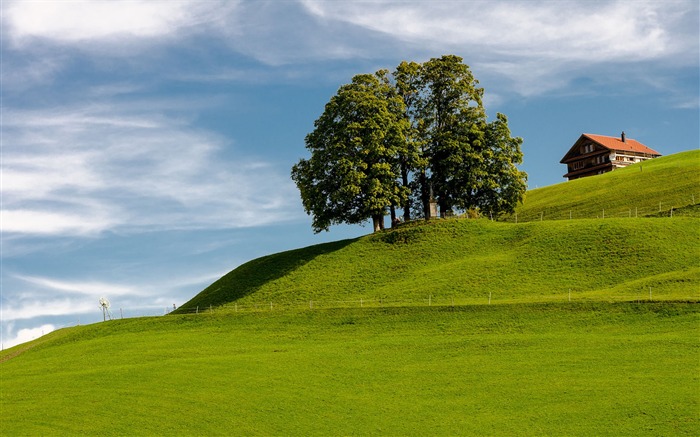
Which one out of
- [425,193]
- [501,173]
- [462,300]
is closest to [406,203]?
[425,193]

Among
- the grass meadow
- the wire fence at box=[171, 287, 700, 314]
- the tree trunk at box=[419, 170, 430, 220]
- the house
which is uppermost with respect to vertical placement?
the house

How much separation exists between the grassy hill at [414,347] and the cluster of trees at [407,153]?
4267 millimetres

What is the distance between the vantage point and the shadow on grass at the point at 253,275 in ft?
296

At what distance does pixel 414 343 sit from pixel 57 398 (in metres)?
26.8

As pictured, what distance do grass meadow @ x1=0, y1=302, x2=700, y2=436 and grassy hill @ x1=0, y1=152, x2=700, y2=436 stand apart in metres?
0.18

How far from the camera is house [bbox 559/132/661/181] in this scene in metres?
165

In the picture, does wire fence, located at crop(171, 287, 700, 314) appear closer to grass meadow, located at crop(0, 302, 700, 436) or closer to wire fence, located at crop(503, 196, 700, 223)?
grass meadow, located at crop(0, 302, 700, 436)

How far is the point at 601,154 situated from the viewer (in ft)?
545

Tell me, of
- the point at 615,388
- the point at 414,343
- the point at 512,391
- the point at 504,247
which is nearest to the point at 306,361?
the point at 414,343

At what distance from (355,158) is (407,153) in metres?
6.43

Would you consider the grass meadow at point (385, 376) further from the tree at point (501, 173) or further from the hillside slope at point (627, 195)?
the hillside slope at point (627, 195)

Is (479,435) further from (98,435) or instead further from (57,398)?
(57,398)

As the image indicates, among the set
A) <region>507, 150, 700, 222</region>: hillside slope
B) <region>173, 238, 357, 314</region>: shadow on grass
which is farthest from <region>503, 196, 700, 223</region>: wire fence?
<region>173, 238, 357, 314</region>: shadow on grass

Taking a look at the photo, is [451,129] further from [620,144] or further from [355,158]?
[620,144]
